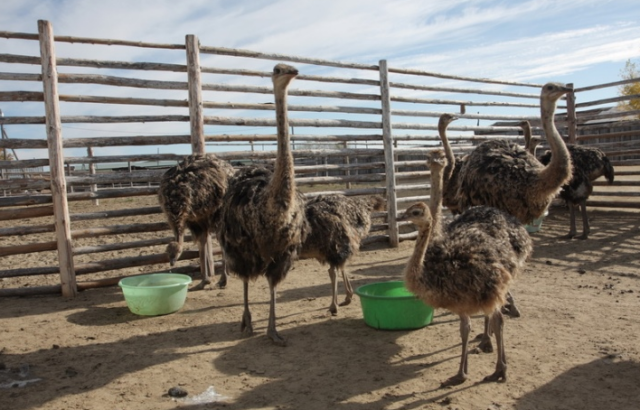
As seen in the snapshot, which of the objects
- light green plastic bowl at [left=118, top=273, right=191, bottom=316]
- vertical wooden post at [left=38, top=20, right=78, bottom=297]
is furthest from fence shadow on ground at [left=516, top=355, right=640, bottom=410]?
vertical wooden post at [left=38, top=20, right=78, bottom=297]

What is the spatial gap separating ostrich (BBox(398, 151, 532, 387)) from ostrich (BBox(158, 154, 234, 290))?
2.82 metres

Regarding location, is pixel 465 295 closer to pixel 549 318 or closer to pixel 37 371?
pixel 549 318

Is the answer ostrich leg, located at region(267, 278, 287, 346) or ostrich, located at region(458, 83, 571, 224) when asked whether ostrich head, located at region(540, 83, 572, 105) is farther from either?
ostrich leg, located at region(267, 278, 287, 346)

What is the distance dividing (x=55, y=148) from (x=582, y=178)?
25.5ft

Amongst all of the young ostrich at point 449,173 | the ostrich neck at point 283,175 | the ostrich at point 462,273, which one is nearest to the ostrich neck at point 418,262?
the ostrich at point 462,273

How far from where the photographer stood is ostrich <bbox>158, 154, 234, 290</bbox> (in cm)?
566

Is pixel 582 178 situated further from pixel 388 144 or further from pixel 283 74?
pixel 283 74

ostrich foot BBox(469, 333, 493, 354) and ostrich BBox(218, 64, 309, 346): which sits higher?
ostrich BBox(218, 64, 309, 346)

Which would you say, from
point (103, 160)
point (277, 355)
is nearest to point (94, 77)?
point (103, 160)

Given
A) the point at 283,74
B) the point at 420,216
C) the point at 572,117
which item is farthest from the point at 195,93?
the point at 572,117

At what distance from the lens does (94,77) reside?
6293 mm

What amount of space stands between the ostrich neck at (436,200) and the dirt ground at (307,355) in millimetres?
1051

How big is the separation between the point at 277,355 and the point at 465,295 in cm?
165

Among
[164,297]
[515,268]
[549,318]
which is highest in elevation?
[515,268]
